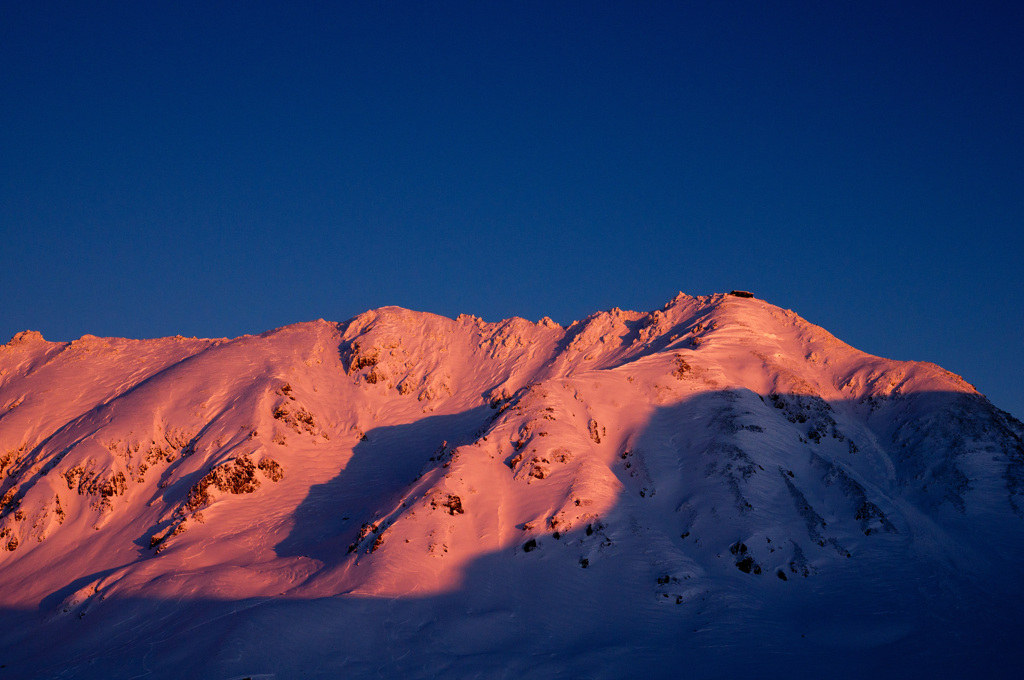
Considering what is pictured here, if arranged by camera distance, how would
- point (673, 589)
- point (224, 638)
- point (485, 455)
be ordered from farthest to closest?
1. point (485, 455)
2. point (673, 589)
3. point (224, 638)

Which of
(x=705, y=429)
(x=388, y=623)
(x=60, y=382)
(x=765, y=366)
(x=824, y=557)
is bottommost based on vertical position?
(x=824, y=557)

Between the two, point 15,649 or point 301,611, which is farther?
point 15,649

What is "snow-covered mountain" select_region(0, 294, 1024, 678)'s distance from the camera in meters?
34.5

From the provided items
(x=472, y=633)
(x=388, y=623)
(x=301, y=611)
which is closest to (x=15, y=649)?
(x=301, y=611)

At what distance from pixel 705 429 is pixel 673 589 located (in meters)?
18.7

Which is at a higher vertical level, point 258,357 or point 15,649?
point 258,357

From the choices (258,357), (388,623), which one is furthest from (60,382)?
(388,623)

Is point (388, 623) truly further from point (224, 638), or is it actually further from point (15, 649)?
point (15, 649)

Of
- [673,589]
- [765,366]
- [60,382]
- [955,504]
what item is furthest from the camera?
[60,382]

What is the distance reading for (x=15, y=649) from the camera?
4056 cm

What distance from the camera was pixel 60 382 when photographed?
7888cm

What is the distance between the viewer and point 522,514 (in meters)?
46.7

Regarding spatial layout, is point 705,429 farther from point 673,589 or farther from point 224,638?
point 224,638

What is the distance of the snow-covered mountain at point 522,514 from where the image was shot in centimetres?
3450
